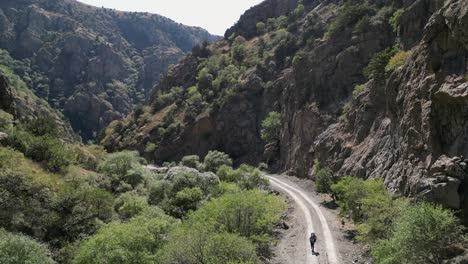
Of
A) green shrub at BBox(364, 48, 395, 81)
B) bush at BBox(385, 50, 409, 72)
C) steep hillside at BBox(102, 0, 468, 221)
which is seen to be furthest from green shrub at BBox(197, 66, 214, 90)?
bush at BBox(385, 50, 409, 72)

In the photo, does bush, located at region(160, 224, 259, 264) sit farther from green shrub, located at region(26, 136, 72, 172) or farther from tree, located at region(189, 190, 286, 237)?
green shrub, located at region(26, 136, 72, 172)

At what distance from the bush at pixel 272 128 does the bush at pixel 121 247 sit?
57497mm

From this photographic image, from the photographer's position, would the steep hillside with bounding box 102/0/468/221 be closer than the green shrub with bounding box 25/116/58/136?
Yes

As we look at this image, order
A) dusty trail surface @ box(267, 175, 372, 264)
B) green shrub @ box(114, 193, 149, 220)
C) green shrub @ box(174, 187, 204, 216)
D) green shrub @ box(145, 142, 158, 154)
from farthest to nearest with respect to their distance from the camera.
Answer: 1. green shrub @ box(145, 142, 158, 154)
2. green shrub @ box(174, 187, 204, 216)
3. green shrub @ box(114, 193, 149, 220)
4. dusty trail surface @ box(267, 175, 372, 264)

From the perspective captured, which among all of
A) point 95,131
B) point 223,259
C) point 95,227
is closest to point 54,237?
point 95,227

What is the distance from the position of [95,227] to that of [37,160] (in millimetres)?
16112

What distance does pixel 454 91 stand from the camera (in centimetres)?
3462

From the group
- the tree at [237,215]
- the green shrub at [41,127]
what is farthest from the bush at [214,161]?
the tree at [237,215]

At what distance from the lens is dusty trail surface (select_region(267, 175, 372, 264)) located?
3512 centimetres

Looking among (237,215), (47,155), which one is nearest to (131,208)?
(237,215)

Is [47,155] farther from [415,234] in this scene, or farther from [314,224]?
[415,234]

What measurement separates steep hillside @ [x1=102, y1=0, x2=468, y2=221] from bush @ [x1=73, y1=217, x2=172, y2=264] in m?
22.7

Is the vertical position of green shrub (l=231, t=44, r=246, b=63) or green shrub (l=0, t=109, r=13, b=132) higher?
green shrub (l=231, t=44, r=246, b=63)

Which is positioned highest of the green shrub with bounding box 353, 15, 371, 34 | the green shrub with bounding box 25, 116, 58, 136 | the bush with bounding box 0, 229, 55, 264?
the green shrub with bounding box 353, 15, 371, 34
